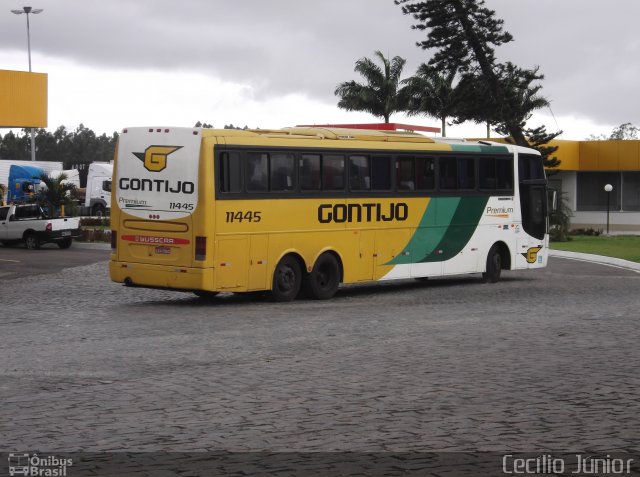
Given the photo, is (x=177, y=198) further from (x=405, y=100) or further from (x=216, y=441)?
(x=405, y=100)

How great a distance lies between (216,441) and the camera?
8.33 metres

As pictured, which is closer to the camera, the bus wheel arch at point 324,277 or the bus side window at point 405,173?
the bus wheel arch at point 324,277

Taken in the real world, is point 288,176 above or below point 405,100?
below

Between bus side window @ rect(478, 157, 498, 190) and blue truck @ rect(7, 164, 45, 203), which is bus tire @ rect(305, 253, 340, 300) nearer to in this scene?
bus side window @ rect(478, 157, 498, 190)

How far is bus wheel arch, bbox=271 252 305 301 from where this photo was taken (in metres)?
21.3

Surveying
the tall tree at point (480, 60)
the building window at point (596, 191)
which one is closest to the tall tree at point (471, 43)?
the tall tree at point (480, 60)

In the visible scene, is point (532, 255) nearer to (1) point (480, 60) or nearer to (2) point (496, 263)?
(2) point (496, 263)

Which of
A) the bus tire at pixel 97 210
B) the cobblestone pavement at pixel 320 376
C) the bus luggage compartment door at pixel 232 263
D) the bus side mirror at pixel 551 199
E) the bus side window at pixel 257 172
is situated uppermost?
the bus side window at pixel 257 172

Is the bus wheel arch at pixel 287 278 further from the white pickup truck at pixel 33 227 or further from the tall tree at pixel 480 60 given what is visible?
the tall tree at pixel 480 60

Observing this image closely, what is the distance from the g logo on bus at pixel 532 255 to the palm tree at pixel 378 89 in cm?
5072

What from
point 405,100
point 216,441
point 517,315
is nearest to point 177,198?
point 517,315

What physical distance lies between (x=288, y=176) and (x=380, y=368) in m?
9.80

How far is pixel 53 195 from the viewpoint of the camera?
46.5 metres

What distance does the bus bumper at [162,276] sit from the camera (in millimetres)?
19844
